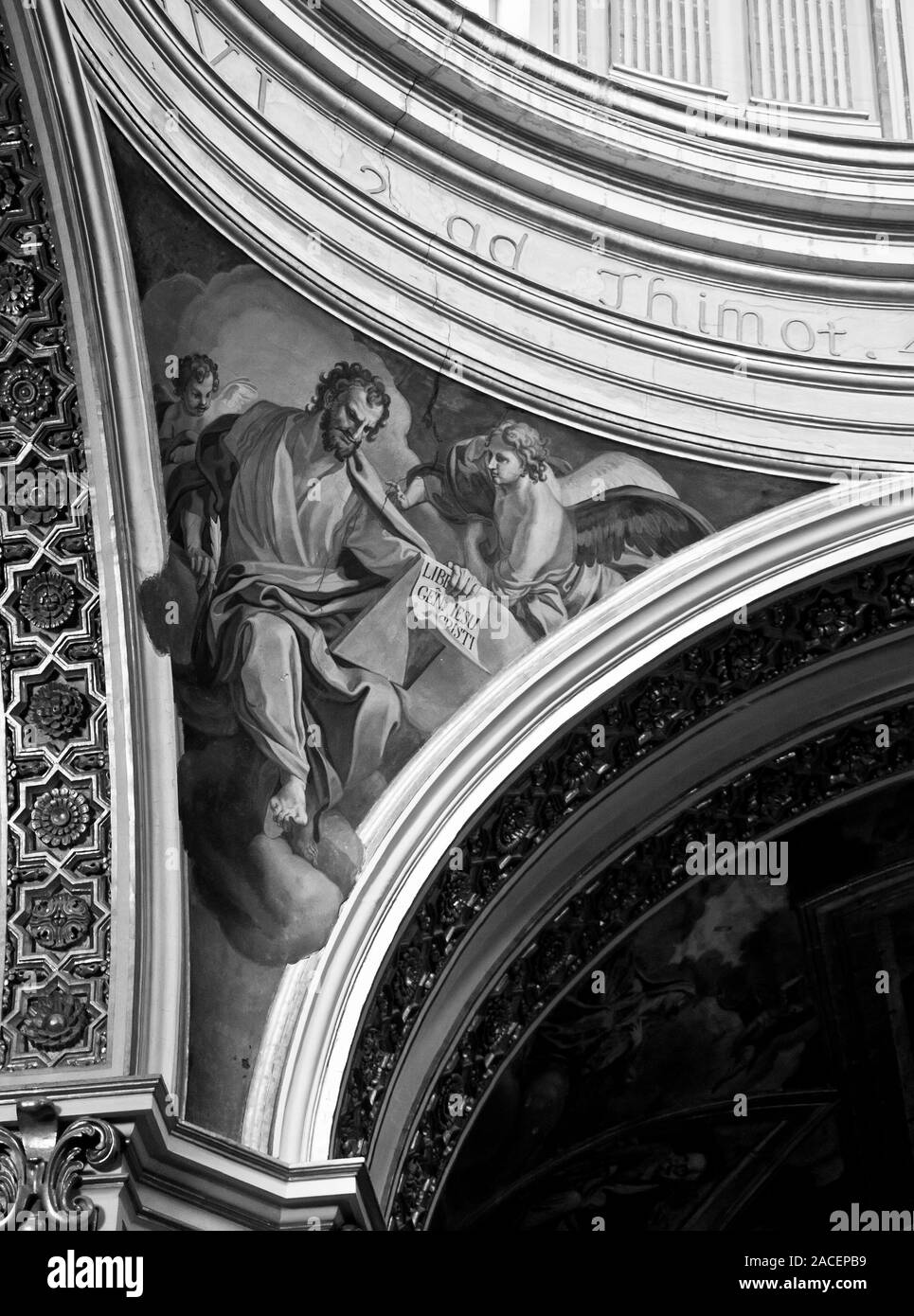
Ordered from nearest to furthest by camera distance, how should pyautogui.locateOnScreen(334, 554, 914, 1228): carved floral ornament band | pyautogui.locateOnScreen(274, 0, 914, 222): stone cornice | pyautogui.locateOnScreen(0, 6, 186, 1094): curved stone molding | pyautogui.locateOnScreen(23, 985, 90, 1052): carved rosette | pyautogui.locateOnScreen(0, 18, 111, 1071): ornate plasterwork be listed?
pyautogui.locateOnScreen(23, 985, 90, 1052): carved rosette → pyautogui.locateOnScreen(0, 6, 186, 1094): curved stone molding → pyautogui.locateOnScreen(0, 18, 111, 1071): ornate plasterwork → pyautogui.locateOnScreen(334, 554, 914, 1228): carved floral ornament band → pyautogui.locateOnScreen(274, 0, 914, 222): stone cornice

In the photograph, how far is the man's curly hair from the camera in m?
8.97

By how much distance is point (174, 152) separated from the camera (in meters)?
8.43

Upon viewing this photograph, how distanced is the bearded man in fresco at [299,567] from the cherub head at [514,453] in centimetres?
50

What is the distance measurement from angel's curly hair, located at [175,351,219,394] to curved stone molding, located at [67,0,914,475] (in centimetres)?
50

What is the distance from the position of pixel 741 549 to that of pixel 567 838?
4.89ft

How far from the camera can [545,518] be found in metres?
9.20

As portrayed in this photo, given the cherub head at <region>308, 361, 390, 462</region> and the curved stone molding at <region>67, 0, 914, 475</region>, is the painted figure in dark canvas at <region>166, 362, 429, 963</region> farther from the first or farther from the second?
the curved stone molding at <region>67, 0, 914, 475</region>

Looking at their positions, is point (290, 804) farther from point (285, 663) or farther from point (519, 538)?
point (519, 538)

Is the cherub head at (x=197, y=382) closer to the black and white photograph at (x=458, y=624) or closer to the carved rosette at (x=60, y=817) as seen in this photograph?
the black and white photograph at (x=458, y=624)

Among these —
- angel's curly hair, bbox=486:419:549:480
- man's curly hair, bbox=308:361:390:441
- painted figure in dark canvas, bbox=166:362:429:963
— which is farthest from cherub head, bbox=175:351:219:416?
angel's curly hair, bbox=486:419:549:480

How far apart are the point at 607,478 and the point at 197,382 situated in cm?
190

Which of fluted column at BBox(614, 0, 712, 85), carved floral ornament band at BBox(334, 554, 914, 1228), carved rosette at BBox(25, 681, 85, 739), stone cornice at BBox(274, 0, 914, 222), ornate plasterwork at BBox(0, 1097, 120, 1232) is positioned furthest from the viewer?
fluted column at BBox(614, 0, 712, 85)
